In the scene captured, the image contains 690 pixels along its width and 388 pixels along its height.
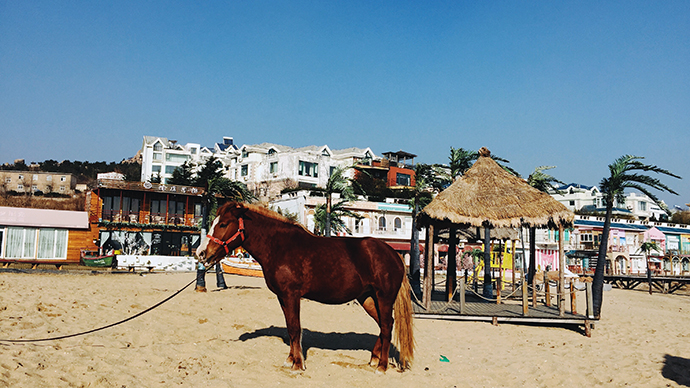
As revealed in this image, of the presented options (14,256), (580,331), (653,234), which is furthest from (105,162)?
(580,331)

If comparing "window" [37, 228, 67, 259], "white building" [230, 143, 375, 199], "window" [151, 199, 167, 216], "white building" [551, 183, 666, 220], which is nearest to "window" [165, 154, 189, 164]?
"white building" [230, 143, 375, 199]

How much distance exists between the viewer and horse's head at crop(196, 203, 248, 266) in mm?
8289

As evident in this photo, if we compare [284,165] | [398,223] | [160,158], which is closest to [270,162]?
[284,165]

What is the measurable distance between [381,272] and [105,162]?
13831 cm

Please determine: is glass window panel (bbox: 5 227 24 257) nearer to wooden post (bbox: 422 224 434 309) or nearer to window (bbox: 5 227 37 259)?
window (bbox: 5 227 37 259)

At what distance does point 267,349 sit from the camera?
9555mm

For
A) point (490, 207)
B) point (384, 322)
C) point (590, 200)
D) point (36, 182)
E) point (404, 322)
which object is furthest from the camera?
point (590, 200)

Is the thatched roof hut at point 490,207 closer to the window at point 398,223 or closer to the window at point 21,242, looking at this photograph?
the window at point 21,242

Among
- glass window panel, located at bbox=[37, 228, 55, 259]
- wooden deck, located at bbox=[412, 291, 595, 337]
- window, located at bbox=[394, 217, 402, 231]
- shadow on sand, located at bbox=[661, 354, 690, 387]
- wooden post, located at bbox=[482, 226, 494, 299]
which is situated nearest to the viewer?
shadow on sand, located at bbox=[661, 354, 690, 387]

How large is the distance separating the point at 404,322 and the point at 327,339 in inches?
114

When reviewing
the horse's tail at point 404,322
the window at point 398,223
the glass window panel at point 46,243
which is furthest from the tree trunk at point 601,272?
the glass window panel at point 46,243

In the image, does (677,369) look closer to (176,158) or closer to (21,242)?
(21,242)

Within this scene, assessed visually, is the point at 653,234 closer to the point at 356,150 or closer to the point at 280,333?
the point at 356,150

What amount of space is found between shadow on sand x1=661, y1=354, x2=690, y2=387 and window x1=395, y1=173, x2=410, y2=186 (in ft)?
233
